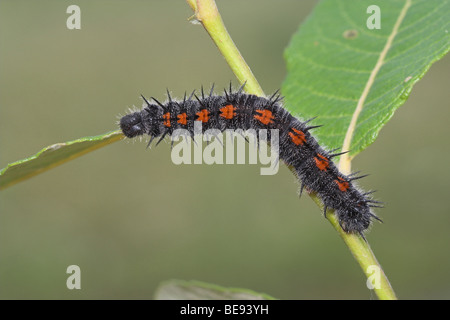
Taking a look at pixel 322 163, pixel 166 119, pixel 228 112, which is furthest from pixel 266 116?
pixel 166 119

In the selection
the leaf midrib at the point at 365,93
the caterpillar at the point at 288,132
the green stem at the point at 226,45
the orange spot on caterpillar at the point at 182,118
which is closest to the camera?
the green stem at the point at 226,45

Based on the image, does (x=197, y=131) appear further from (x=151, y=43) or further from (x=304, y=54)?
(x=151, y=43)

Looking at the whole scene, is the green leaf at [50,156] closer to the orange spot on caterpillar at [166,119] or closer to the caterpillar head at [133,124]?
the caterpillar head at [133,124]

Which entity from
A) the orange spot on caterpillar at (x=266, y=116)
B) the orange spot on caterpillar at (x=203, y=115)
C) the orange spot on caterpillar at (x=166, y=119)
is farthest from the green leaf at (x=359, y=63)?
the orange spot on caterpillar at (x=166, y=119)

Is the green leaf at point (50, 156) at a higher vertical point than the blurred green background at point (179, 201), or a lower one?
lower

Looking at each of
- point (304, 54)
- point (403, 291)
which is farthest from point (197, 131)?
point (403, 291)

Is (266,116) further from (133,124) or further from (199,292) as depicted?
(199,292)
